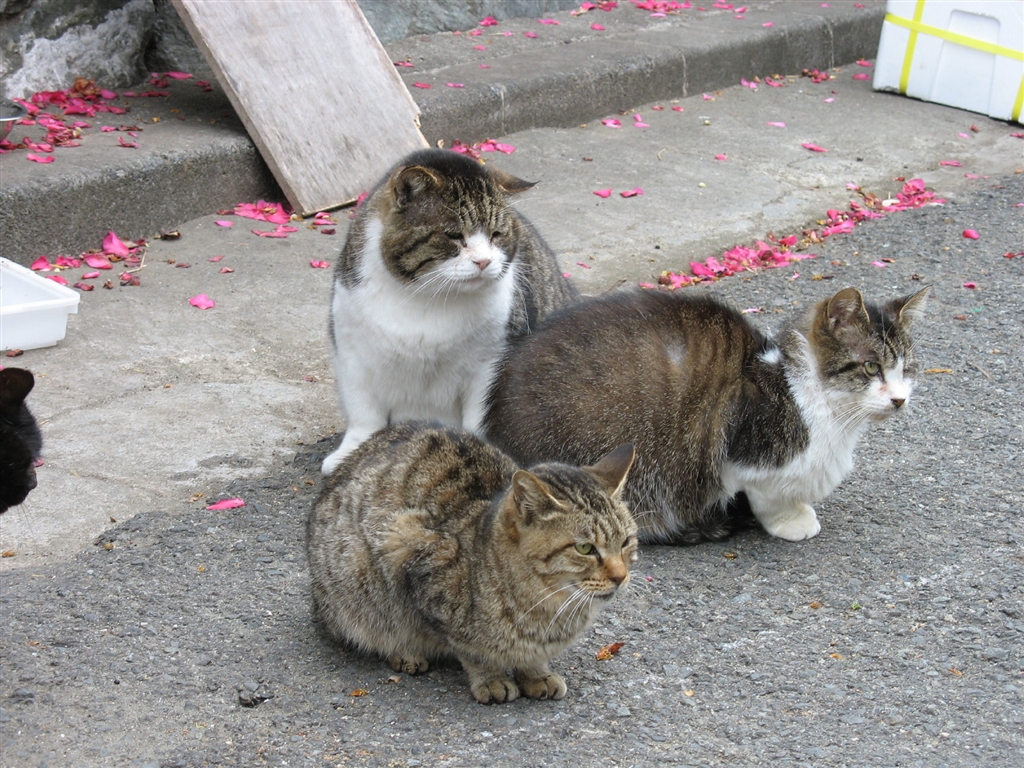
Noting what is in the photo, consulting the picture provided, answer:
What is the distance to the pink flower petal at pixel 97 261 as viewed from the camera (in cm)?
579

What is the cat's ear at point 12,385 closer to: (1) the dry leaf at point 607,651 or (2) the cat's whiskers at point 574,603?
(2) the cat's whiskers at point 574,603

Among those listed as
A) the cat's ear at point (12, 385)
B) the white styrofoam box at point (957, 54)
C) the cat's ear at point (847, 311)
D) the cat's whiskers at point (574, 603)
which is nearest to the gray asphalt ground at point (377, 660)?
the cat's whiskers at point (574, 603)

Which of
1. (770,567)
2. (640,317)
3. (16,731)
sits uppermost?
(640,317)

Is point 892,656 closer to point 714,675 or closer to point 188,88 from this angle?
point 714,675

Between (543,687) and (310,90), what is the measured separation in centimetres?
453

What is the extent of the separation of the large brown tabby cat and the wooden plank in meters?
3.63

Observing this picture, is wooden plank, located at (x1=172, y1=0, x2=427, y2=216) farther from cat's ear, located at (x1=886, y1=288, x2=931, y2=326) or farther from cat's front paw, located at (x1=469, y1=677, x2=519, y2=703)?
cat's front paw, located at (x1=469, y1=677, x2=519, y2=703)

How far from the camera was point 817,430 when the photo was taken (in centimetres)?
382

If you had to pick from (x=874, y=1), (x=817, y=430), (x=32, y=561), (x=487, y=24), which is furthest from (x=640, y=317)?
(x=874, y=1)

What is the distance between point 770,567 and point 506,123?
186 inches

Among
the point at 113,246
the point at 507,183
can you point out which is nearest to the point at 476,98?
the point at 113,246

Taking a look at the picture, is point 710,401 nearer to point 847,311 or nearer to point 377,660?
point 847,311

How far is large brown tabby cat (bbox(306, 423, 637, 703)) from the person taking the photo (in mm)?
2852

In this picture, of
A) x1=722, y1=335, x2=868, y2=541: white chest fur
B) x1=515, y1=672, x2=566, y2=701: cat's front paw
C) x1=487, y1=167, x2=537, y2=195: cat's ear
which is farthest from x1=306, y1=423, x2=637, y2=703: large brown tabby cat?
x1=487, y1=167, x2=537, y2=195: cat's ear
